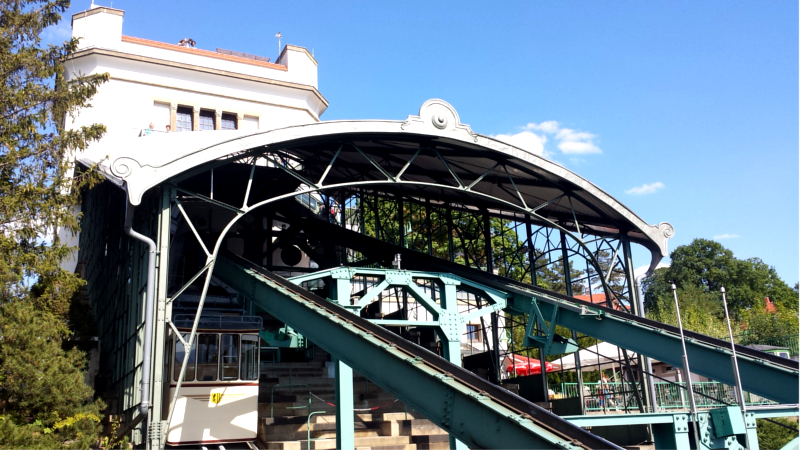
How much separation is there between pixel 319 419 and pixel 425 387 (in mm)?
9417

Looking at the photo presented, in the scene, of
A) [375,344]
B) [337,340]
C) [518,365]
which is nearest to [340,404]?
[337,340]

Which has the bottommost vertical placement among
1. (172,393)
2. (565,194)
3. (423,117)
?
(172,393)

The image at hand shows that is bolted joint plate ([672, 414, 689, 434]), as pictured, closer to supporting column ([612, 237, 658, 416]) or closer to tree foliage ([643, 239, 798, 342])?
supporting column ([612, 237, 658, 416])

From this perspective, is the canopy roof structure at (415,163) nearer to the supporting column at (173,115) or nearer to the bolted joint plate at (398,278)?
the bolted joint plate at (398,278)

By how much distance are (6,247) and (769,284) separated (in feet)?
257

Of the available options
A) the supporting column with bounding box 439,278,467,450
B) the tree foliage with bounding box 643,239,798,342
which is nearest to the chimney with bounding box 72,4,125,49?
the supporting column with bounding box 439,278,467,450

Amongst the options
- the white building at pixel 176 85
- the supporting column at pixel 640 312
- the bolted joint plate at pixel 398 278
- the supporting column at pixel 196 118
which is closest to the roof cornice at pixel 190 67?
the white building at pixel 176 85

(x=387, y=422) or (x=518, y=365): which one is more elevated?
(x=518, y=365)

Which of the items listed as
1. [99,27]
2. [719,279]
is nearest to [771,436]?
[99,27]

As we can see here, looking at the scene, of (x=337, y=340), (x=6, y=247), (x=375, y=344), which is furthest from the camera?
(x=6, y=247)

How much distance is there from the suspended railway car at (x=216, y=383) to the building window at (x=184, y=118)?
725 inches

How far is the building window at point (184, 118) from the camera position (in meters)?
32.9

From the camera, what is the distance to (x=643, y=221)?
2172 centimetres

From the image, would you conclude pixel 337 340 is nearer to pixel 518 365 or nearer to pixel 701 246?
pixel 518 365
